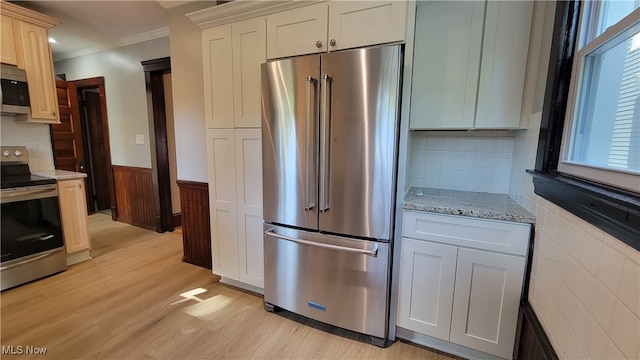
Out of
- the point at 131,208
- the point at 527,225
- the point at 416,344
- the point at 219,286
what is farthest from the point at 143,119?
the point at 527,225

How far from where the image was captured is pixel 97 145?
446 cm

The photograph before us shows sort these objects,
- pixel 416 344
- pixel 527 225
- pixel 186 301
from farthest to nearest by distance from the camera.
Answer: pixel 186 301 → pixel 416 344 → pixel 527 225

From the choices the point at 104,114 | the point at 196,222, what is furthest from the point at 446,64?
the point at 104,114

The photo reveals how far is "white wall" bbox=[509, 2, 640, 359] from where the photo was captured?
28.6 inches

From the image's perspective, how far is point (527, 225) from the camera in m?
1.39

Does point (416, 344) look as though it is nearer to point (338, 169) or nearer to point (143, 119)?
point (338, 169)

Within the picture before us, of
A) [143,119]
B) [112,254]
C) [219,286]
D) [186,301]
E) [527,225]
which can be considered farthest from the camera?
[143,119]

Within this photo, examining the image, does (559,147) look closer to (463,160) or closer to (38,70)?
(463,160)

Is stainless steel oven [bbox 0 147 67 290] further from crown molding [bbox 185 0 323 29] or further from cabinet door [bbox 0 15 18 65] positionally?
crown molding [bbox 185 0 323 29]

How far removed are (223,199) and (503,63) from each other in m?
2.21

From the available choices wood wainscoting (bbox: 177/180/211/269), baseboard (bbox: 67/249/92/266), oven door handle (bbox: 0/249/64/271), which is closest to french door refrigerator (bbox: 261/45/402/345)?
wood wainscoting (bbox: 177/180/211/269)

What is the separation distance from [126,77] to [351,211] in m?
3.88

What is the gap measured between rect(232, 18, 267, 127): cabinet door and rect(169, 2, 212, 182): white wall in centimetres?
82

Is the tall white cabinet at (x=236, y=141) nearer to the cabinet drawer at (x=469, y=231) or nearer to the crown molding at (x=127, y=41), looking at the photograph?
the cabinet drawer at (x=469, y=231)
